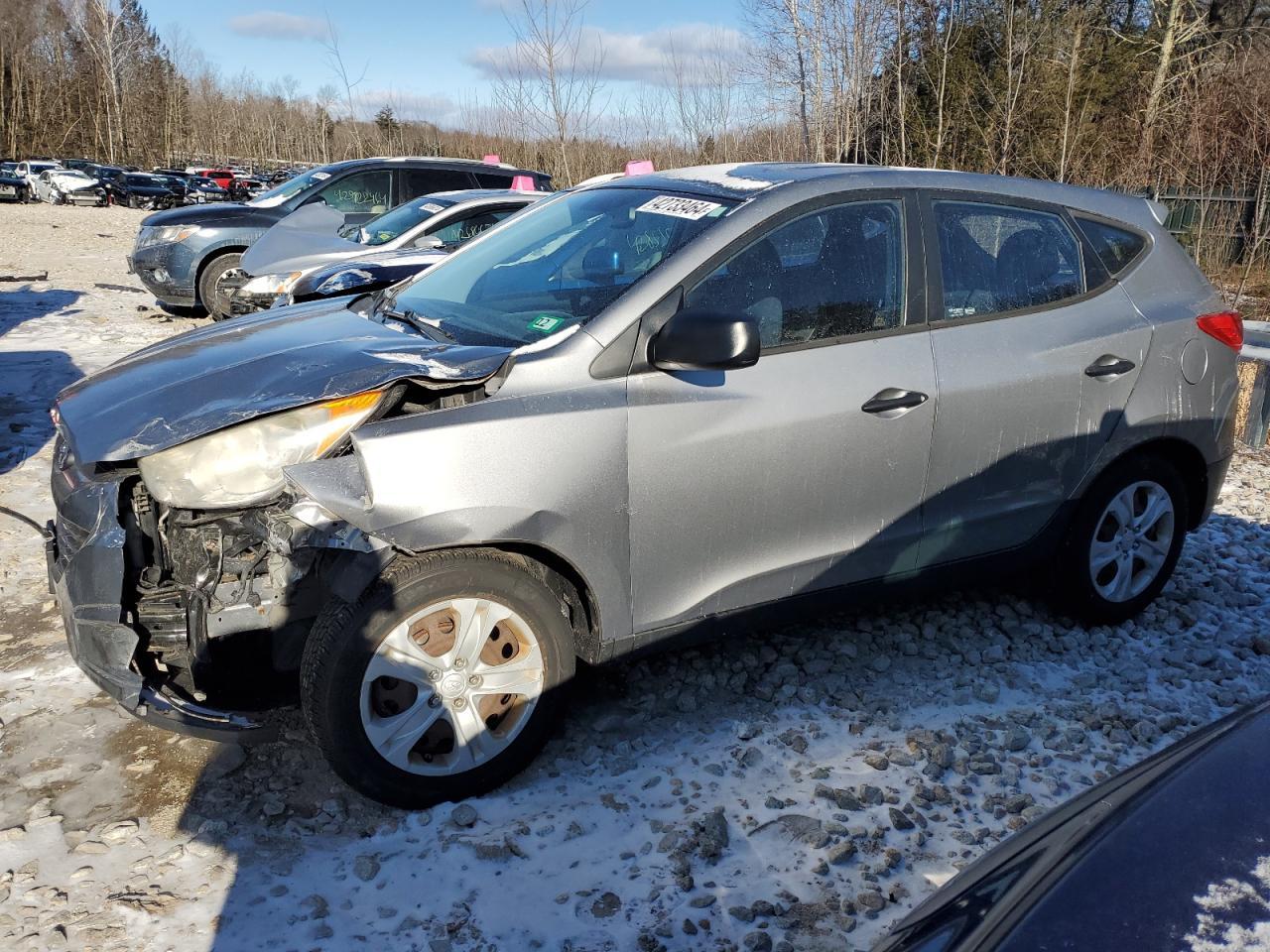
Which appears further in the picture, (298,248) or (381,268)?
(298,248)

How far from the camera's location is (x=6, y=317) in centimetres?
1064

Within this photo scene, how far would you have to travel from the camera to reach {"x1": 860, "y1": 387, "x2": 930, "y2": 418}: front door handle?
11.0 ft

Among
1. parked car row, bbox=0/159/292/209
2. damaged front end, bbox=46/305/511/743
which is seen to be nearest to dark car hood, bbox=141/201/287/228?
damaged front end, bbox=46/305/511/743

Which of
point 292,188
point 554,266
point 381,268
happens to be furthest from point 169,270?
point 554,266

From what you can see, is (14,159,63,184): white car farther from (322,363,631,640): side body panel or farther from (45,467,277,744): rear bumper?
(322,363,631,640): side body panel

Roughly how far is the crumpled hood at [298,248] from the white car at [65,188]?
98.5ft

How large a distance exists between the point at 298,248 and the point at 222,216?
258 centimetres

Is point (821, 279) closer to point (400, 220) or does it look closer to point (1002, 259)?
point (1002, 259)

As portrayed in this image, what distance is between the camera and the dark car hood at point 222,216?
10.6m

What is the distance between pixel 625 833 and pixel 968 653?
5.90ft

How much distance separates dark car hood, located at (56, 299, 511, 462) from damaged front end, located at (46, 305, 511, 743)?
0.03 feet

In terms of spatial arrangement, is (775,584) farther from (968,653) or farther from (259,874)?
(259,874)

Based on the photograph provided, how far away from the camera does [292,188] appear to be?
1135 cm

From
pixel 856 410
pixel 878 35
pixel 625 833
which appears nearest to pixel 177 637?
pixel 625 833
